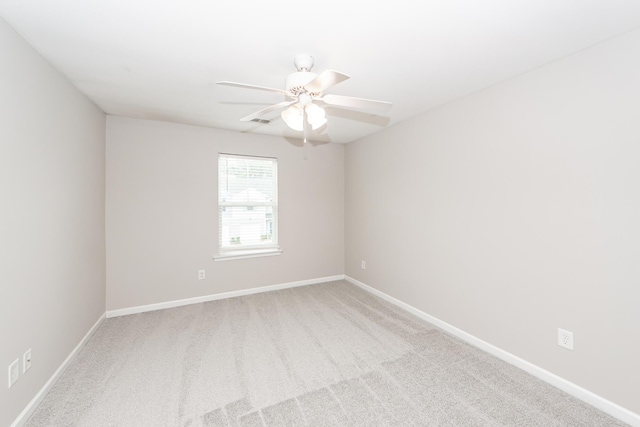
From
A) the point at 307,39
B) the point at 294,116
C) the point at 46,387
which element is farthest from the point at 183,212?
the point at 307,39

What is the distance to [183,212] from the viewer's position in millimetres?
3564

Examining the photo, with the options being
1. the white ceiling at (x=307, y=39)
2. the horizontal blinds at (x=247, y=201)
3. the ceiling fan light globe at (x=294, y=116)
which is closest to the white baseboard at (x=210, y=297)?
the horizontal blinds at (x=247, y=201)

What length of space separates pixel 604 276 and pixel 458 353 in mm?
1229

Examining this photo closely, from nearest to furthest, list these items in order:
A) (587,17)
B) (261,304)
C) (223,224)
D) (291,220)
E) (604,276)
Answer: (587,17)
(604,276)
(261,304)
(223,224)
(291,220)

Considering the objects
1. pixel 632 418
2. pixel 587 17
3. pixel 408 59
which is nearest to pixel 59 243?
pixel 408 59

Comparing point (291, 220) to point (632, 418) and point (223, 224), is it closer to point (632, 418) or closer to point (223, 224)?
point (223, 224)

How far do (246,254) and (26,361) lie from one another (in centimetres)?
238

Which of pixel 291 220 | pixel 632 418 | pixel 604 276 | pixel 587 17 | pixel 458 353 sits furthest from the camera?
pixel 291 220

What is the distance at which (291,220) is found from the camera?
427 cm

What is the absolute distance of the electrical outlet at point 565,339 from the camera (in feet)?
6.29

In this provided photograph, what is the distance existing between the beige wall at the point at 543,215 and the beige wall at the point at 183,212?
174 centimetres

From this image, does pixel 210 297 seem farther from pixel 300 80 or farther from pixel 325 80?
pixel 325 80

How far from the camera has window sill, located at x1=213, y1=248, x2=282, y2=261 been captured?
3.78m

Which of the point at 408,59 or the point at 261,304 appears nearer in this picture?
the point at 408,59
